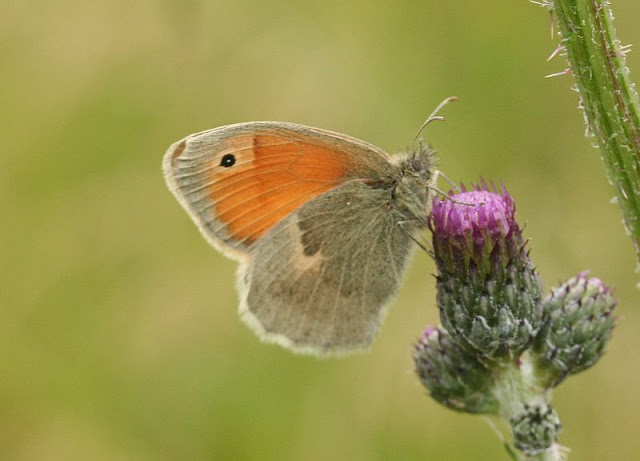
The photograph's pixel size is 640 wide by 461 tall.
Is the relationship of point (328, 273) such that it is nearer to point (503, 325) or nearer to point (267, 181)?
point (267, 181)

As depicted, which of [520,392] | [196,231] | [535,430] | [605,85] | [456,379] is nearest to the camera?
[605,85]

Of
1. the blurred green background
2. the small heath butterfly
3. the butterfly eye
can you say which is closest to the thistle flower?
the small heath butterfly

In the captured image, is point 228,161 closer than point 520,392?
No

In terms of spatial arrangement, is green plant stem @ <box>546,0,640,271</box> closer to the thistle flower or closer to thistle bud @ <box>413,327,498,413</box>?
the thistle flower

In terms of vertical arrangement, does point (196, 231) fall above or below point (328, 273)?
above

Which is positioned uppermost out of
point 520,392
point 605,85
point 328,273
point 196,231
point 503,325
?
point 196,231

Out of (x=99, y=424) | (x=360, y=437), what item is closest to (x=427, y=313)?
(x=360, y=437)

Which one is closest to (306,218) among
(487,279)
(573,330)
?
(487,279)

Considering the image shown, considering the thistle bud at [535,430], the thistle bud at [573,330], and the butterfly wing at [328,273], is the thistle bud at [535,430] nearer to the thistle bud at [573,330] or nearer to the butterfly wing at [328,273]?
the thistle bud at [573,330]
